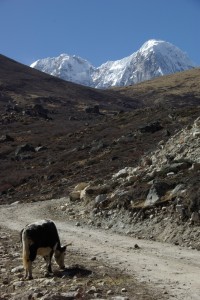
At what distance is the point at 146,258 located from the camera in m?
13.4

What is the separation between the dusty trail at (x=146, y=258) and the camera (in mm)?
10178

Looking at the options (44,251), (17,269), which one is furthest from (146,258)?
(17,269)

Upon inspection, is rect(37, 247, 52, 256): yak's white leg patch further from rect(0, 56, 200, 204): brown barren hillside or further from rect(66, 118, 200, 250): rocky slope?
rect(0, 56, 200, 204): brown barren hillside

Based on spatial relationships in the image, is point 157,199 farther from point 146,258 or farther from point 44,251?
point 44,251

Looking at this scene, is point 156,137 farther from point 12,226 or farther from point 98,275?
point 98,275

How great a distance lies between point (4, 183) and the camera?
1642 inches

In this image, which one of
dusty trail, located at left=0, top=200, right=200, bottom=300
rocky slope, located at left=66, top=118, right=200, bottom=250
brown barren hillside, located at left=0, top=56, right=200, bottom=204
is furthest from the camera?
brown barren hillside, located at left=0, top=56, right=200, bottom=204

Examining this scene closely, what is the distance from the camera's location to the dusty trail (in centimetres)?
1018

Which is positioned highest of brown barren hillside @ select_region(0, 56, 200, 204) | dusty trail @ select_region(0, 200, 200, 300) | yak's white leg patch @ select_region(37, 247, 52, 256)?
brown barren hillside @ select_region(0, 56, 200, 204)

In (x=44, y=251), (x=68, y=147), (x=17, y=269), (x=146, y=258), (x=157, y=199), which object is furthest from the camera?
(x=68, y=147)

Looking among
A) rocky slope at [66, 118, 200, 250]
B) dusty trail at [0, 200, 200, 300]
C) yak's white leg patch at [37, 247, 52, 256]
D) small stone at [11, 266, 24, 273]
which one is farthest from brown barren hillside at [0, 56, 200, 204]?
yak's white leg patch at [37, 247, 52, 256]

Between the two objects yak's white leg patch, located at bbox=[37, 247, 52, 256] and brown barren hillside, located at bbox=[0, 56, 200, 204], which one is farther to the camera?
brown barren hillside, located at bbox=[0, 56, 200, 204]

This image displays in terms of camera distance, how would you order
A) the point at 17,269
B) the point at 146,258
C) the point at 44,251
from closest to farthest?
the point at 44,251
the point at 17,269
the point at 146,258

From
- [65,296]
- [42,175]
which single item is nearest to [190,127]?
[42,175]
